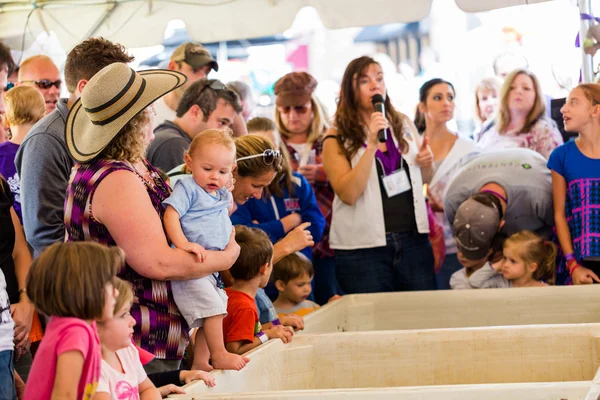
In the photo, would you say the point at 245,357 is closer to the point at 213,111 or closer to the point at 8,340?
the point at 8,340

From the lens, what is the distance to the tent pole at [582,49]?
4930mm

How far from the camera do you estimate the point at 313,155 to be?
4.90 meters

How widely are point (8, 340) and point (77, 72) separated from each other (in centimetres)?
93

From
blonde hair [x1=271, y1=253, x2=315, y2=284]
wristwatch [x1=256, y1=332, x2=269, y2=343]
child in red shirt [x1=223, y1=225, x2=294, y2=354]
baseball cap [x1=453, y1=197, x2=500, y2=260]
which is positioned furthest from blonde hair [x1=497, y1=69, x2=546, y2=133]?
wristwatch [x1=256, y1=332, x2=269, y2=343]

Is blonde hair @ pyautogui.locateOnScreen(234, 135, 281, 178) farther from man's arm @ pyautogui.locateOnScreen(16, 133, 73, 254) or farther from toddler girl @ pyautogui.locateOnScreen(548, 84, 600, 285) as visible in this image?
toddler girl @ pyautogui.locateOnScreen(548, 84, 600, 285)

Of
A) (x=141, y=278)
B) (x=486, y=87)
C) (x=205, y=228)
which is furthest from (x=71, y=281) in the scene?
(x=486, y=87)

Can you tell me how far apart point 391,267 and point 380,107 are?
31.0 inches

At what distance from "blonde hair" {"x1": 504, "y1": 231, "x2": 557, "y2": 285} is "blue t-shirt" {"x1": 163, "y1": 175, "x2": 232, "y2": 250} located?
210 centimetres

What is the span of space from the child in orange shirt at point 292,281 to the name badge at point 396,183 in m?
0.60

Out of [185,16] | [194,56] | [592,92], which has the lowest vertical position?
[592,92]

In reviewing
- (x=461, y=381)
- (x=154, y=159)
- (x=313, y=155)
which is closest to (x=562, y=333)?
(x=461, y=381)

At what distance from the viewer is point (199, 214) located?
2529 millimetres

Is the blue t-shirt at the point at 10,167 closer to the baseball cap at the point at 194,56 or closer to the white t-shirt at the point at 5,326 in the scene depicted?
the baseball cap at the point at 194,56

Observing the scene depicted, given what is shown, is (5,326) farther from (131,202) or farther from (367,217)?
(367,217)
